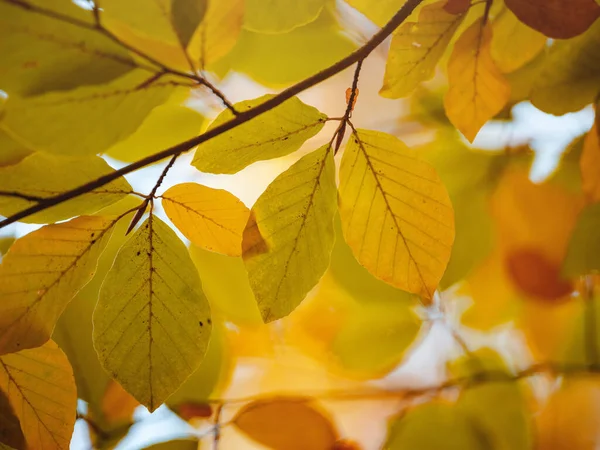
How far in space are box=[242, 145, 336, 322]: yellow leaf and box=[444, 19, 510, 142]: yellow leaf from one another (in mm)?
90

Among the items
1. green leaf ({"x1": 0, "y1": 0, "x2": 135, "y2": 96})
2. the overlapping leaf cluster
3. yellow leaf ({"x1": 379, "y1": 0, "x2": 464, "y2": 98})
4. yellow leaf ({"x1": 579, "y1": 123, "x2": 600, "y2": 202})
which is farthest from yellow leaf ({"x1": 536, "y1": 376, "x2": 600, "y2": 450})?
green leaf ({"x1": 0, "y1": 0, "x2": 135, "y2": 96})

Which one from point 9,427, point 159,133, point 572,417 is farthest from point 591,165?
point 9,427

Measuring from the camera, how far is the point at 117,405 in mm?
313

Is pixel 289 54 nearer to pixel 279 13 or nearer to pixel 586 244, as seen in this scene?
pixel 279 13

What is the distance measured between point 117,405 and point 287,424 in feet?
0.37

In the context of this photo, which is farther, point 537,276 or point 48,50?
point 537,276

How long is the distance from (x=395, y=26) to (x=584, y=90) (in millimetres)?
132

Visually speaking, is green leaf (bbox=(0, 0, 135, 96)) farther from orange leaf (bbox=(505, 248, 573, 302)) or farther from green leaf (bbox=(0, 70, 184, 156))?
orange leaf (bbox=(505, 248, 573, 302))

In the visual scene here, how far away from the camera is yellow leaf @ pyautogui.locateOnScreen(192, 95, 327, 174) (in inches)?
9.2

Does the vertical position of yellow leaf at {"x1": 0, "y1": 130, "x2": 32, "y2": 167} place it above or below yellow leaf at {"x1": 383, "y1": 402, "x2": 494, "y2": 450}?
above

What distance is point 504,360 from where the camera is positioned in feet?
1.07

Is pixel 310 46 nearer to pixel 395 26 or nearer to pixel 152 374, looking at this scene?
pixel 395 26

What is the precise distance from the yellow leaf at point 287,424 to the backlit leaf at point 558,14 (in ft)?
0.86

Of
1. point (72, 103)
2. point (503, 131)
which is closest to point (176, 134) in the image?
point (72, 103)
